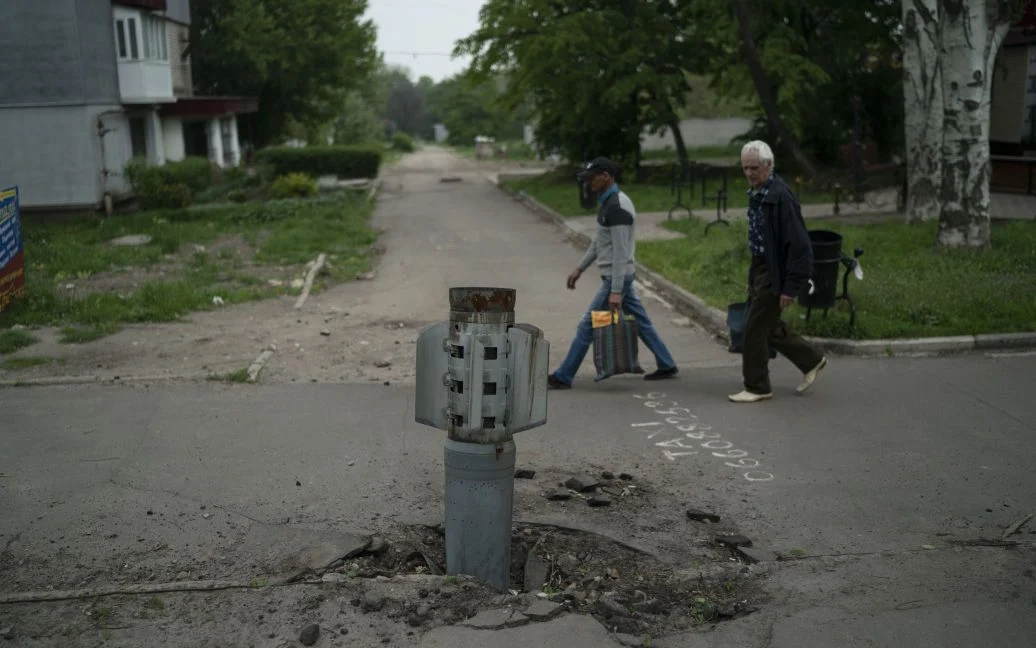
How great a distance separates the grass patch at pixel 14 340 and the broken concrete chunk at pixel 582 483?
6.72 meters

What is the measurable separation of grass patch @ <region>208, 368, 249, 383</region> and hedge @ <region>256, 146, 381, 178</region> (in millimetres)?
29196

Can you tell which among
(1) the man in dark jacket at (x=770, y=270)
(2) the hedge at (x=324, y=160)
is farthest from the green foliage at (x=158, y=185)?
(1) the man in dark jacket at (x=770, y=270)

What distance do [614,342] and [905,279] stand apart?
543 cm

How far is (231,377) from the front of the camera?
9.59 m

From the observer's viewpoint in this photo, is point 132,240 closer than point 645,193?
Yes

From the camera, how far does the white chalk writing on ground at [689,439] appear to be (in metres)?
7.13

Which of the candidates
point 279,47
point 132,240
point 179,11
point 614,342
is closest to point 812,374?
point 614,342

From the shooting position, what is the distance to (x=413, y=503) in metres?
6.34

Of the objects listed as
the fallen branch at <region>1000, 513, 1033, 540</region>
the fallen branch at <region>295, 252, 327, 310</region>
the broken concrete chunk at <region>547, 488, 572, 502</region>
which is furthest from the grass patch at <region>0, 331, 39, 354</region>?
the fallen branch at <region>1000, 513, 1033, 540</region>

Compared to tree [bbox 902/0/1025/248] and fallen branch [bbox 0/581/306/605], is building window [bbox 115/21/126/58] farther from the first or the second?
fallen branch [bbox 0/581/306/605]

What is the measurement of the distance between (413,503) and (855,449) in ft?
10.0

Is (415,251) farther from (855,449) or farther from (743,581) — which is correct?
(743,581)

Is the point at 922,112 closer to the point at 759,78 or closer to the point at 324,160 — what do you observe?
the point at 759,78

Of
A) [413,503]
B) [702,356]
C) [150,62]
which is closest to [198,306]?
[702,356]
